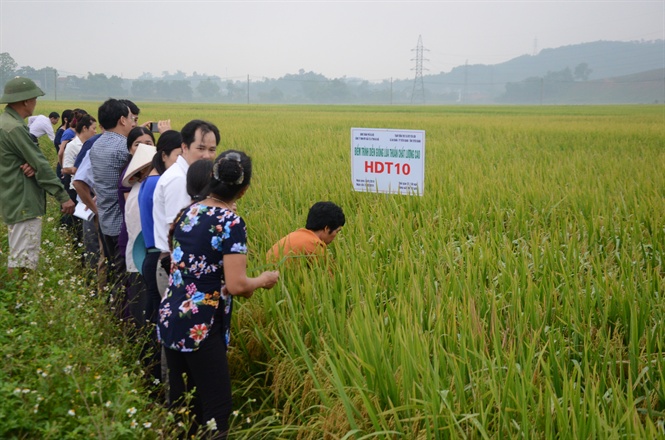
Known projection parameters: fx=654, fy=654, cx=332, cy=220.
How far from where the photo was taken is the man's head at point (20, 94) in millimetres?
4508

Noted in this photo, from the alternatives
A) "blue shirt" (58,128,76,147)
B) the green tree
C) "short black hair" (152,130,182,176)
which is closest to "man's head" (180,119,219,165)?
"short black hair" (152,130,182,176)

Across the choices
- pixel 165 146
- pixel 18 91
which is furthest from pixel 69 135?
pixel 165 146

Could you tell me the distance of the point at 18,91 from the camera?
4.54 metres

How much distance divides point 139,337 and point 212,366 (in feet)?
2.79

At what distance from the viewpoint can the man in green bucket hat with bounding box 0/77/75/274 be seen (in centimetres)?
450

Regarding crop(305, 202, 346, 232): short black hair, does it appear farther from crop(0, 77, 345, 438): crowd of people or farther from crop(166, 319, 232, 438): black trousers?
crop(166, 319, 232, 438): black trousers

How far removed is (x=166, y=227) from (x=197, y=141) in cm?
45

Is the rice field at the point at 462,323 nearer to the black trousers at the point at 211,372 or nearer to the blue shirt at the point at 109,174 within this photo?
the black trousers at the point at 211,372

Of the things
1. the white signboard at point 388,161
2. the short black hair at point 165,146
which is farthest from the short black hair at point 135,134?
the white signboard at point 388,161

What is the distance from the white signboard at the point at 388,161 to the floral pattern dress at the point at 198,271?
9.86 ft

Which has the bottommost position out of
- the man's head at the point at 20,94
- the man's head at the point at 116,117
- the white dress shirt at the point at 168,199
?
the white dress shirt at the point at 168,199

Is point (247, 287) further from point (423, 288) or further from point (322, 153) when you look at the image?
point (322, 153)

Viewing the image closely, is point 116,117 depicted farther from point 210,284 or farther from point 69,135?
point 69,135

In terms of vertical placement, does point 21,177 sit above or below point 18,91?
below
